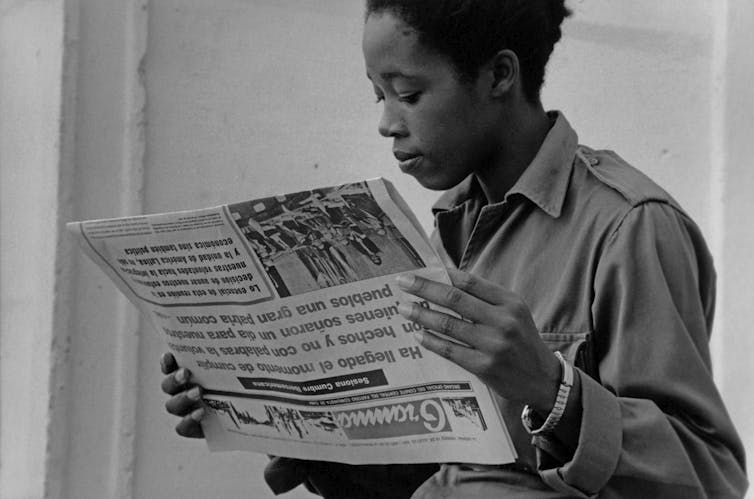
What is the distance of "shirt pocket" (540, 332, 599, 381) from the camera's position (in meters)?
1.31

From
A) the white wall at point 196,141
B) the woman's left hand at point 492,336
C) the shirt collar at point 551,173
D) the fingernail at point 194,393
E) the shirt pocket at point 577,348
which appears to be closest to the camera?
the woman's left hand at point 492,336

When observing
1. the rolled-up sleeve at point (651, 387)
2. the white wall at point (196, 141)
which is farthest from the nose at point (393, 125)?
the white wall at point (196, 141)

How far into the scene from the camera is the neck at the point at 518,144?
4.91 ft

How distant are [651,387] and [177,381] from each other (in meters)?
0.65

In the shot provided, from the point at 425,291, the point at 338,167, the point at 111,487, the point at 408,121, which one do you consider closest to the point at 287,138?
the point at 338,167

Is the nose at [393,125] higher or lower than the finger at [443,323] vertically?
higher

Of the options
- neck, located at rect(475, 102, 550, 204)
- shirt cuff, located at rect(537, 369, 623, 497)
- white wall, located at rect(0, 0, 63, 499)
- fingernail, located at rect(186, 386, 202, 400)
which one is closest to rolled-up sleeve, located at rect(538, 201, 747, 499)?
shirt cuff, located at rect(537, 369, 623, 497)

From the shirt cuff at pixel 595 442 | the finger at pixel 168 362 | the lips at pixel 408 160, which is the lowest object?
the shirt cuff at pixel 595 442

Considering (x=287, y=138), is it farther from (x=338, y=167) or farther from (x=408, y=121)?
(x=408, y=121)

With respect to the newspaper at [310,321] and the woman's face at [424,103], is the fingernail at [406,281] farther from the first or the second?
the woman's face at [424,103]

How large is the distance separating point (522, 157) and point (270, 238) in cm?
37

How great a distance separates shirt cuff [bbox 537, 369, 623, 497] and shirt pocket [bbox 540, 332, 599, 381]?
11 centimetres

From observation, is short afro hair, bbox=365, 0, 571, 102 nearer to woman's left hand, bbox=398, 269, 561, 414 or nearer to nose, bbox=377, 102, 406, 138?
nose, bbox=377, 102, 406, 138

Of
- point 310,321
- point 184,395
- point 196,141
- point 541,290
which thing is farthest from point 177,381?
point 196,141
